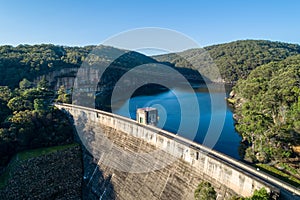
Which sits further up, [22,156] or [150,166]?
[150,166]

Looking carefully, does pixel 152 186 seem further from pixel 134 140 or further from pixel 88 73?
pixel 88 73

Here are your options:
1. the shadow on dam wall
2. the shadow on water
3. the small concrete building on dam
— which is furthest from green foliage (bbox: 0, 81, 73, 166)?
the small concrete building on dam

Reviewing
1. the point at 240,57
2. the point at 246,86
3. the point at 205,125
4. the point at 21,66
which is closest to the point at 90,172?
the point at 205,125

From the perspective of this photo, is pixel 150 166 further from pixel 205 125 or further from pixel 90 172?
pixel 205 125

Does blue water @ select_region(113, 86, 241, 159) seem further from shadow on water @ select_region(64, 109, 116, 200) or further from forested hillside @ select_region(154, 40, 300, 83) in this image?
forested hillside @ select_region(154, 40, 300, 83)

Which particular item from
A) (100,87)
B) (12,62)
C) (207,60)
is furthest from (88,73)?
(207,60)

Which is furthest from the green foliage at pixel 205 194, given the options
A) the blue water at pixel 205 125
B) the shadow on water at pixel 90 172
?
the blue water at pixel 205 125

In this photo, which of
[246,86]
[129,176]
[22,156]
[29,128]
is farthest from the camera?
[246,86]
